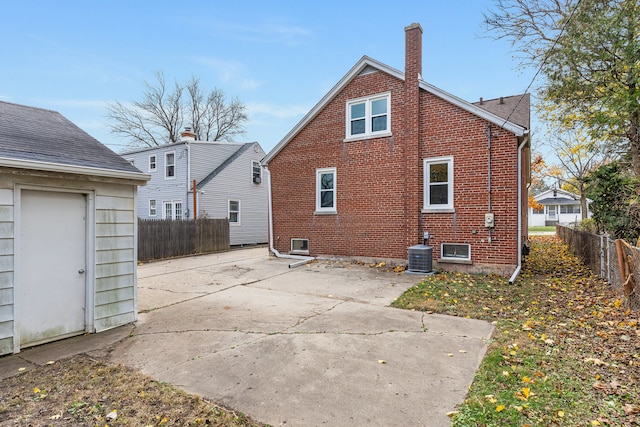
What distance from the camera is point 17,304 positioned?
4.46 metres

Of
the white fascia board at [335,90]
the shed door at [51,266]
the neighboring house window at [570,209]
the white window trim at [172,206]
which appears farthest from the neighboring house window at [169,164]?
the neighboring house window at [570,209]

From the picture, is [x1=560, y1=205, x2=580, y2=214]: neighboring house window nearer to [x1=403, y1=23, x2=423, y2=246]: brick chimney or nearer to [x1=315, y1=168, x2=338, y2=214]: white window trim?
[x1=403, y1=23, x2=423, y2=246]: brick chimney

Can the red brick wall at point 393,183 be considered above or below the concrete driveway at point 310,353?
above

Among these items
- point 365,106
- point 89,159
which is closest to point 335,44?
point 365,106

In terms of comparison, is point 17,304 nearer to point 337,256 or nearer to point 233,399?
point 233,399

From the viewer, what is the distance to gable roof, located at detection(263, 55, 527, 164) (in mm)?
9344

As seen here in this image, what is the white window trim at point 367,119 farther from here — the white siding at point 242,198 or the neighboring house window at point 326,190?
the white siding at point 242,198

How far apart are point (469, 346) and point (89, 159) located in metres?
6.29

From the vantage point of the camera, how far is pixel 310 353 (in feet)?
14.1

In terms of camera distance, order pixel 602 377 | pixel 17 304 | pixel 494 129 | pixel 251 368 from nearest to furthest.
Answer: pixel 602 377 → pixel 251 368 → pixel 17 304 → pixel 494 129

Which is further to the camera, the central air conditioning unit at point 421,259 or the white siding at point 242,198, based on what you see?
the white siding at point 242,198

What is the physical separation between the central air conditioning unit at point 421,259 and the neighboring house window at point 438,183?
143cm

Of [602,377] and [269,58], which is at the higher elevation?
[269,58]

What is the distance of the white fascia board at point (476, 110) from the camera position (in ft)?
29.9
